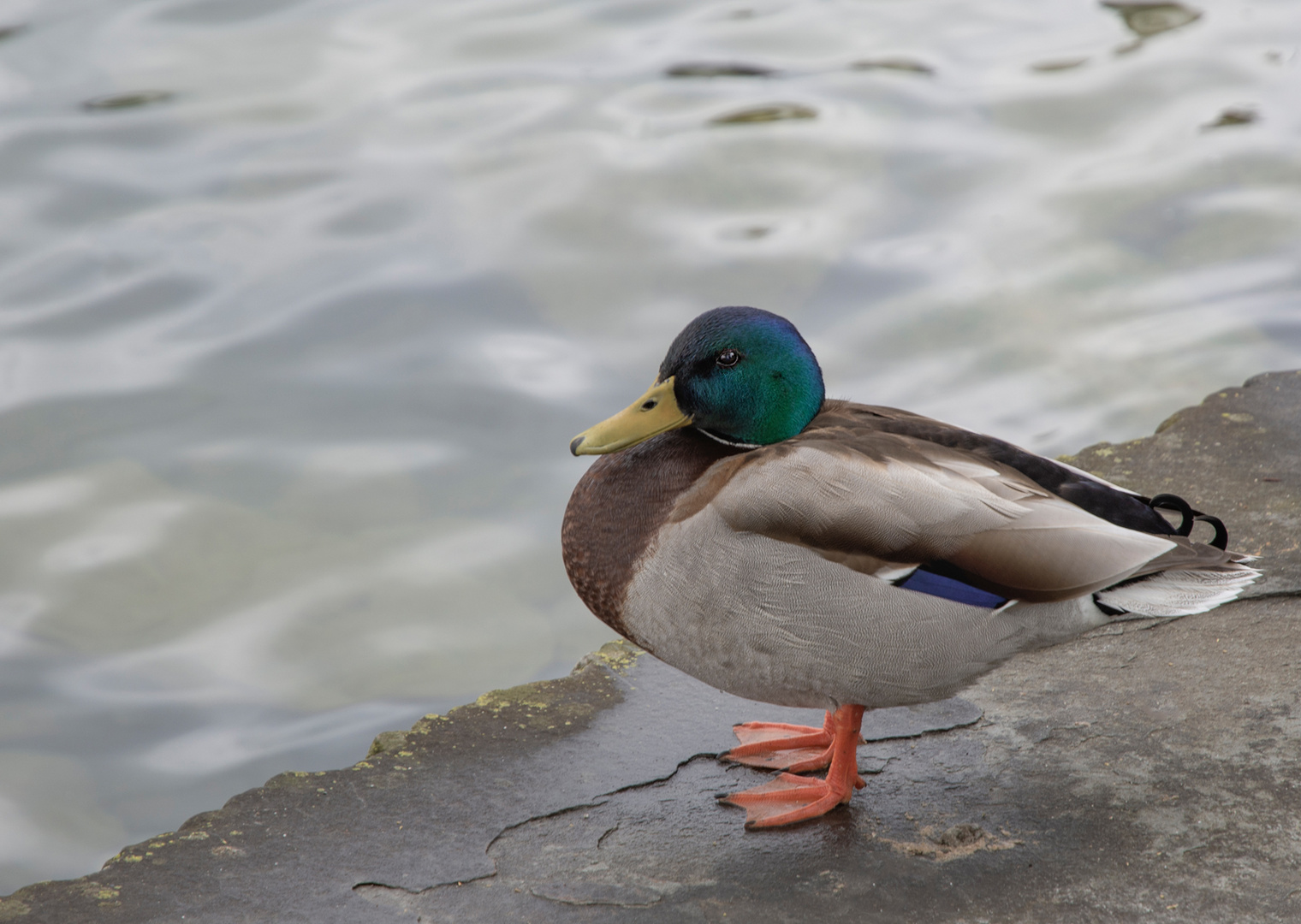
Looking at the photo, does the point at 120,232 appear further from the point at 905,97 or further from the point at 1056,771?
the point at 1056,771

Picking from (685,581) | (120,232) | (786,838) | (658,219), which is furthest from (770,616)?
(120,232)

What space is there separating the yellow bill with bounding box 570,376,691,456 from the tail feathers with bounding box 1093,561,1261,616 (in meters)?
1.01

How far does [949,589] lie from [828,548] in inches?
10.6

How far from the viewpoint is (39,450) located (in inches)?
223

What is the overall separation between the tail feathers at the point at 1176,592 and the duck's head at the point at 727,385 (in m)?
0.82

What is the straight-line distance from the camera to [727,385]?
3189 mm

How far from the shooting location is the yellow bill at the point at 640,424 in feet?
10.4

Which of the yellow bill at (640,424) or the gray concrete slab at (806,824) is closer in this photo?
the gray concrete slab at (806,824)

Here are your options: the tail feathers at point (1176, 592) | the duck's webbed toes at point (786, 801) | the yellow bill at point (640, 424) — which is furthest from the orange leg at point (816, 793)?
the yellow bill at point (640, 424)

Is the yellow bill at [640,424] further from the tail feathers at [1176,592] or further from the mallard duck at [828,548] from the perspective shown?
the tail feathers at [1176,592]

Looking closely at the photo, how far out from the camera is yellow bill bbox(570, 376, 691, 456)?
10.4 ft

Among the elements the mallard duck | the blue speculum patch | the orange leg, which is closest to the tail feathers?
the mallard duck

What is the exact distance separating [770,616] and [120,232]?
4.95 metres

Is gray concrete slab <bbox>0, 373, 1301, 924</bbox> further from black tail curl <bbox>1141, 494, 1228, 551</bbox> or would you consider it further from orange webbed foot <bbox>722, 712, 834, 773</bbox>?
black tail curl <bbox>1141, 494, 1228, 551</bbox>
